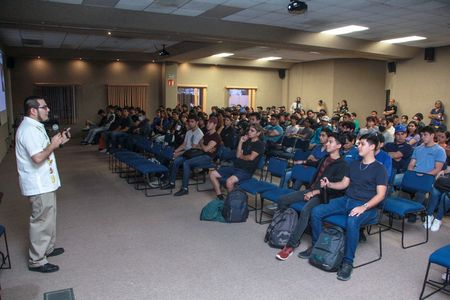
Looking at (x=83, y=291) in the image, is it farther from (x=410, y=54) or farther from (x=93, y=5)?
(x=410, y=54)

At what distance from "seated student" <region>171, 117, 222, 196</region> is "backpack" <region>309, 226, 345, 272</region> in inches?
117

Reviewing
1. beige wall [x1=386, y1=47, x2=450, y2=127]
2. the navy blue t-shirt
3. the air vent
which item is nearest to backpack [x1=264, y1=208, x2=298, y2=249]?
the navy blue t-shirt

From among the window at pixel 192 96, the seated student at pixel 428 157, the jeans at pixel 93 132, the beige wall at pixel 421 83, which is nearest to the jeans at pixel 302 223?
the seated student at pixel 428 157

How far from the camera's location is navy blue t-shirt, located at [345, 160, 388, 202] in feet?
11.6

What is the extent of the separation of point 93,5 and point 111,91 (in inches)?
294

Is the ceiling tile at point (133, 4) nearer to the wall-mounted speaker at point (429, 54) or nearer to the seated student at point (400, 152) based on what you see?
the seated student at point (400, 152)

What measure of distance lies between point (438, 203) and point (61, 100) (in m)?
12.2

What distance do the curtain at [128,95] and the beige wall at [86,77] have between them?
19 cm

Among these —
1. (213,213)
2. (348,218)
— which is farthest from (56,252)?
(348,218)

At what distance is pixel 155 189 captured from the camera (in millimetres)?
6410

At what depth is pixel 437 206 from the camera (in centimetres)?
475

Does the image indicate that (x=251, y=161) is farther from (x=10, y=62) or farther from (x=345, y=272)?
(x=10, y=62)

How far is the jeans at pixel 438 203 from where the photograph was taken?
4.61 metres

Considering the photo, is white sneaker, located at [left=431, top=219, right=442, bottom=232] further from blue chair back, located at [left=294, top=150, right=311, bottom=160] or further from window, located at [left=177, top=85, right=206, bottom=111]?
window, located at [left=177, top=85, right=206, bottom=111]
